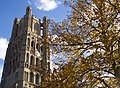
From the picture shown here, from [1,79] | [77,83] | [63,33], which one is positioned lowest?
[77,83]

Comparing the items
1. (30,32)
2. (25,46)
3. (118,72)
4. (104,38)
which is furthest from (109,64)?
Answer: (30,32)

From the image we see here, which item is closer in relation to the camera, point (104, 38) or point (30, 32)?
point (104, 38)

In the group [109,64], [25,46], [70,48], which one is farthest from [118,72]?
[25,46]

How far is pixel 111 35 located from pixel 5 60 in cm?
4902

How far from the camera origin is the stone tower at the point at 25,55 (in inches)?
1853

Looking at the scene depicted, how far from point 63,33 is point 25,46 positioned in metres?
41.4

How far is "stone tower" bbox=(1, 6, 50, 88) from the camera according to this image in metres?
47.1

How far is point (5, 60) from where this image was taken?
56.9m

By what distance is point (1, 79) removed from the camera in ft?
174

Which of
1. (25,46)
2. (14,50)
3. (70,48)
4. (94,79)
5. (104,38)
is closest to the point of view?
(104,38)

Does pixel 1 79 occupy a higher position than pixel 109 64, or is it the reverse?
pixel 1 79

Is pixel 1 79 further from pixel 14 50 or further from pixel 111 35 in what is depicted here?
pixel 111 35

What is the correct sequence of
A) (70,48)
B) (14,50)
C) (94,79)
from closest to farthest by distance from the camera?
1. (94,79)
2. (70,48)
3. (14,50)

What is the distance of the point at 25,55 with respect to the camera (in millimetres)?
50906
